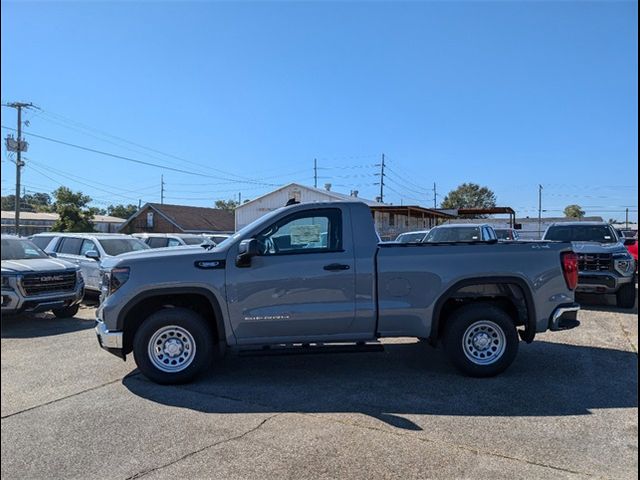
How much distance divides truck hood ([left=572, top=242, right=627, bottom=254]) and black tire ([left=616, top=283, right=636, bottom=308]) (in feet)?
2.52

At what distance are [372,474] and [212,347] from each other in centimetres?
261

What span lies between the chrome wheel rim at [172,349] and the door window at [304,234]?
128 centimetres

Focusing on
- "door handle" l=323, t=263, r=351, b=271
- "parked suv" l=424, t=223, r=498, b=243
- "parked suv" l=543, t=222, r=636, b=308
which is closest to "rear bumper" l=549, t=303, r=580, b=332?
"door handle" l=323, t=263, r=351, b=271

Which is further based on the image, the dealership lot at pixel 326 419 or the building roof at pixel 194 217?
the building roof at pixel 194 217

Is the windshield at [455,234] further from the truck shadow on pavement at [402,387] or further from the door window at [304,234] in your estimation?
the door window at [304,234]

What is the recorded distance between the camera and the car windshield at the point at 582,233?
11.9 meters

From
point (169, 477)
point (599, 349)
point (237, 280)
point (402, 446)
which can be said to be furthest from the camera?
point (599, 349)

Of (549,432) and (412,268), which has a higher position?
(412,268)

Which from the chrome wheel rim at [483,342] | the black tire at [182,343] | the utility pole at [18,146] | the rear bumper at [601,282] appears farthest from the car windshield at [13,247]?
the rear bumper at [601,282]

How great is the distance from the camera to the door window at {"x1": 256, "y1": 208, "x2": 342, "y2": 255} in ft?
18.5

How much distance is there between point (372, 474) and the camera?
11.5 feet

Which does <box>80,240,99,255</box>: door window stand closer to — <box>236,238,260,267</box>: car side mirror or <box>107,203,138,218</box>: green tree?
<box>236,238,260,267</box>: car side mirror

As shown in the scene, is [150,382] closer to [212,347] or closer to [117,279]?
[212,347]

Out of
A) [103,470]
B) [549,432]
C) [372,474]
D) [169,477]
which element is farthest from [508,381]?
[103,470]
